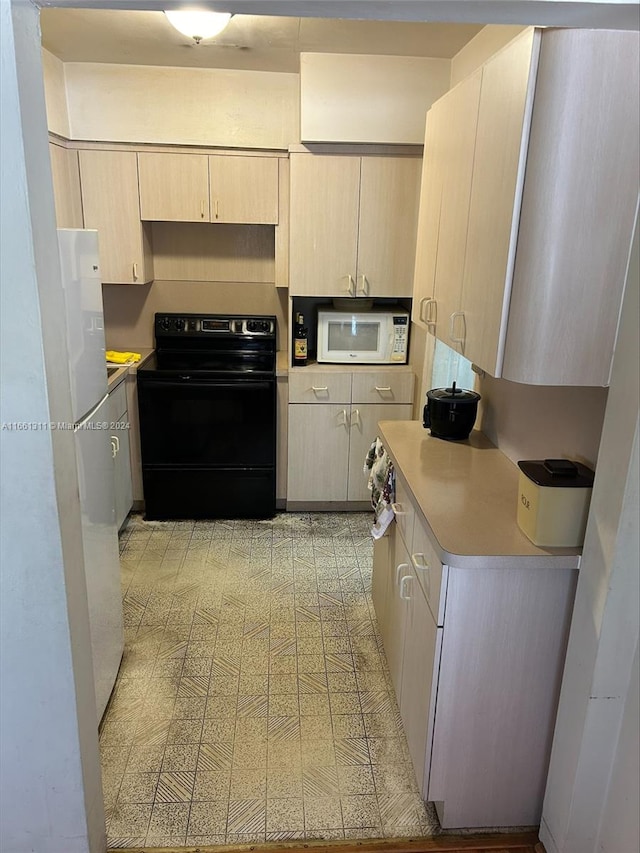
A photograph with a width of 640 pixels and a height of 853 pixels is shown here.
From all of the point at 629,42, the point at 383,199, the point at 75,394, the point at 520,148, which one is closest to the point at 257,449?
the point at 383,199

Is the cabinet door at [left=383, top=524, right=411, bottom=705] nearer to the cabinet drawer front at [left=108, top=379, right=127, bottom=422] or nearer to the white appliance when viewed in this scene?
the white appliance

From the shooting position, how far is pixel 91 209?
138 inches

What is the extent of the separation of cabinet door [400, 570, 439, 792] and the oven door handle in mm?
1758

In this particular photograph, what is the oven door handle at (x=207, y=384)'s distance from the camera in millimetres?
3441

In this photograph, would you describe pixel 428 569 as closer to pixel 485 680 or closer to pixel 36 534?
pixel 485 680

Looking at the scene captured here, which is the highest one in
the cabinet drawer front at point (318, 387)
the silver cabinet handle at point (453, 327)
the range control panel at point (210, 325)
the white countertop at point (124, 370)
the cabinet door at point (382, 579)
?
the silver cabinet handle at point (453, 327)

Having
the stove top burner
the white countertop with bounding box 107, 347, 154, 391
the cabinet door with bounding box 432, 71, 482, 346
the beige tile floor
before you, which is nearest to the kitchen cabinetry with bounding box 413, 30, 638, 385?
the cabinet door with bounding box 432, 71, 482, 346

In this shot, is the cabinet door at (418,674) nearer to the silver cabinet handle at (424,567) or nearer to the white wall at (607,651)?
the silver cabinet handle at (424,567)

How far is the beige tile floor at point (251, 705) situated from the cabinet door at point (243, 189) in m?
Answer: 1.86

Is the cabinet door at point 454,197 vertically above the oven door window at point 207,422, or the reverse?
the cabinet door at point 454,197

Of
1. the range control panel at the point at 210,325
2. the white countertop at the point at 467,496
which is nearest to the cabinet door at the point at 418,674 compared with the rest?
the white countertop at the point at 467,496

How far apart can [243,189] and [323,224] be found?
54 centimetres

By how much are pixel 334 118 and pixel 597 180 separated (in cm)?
214

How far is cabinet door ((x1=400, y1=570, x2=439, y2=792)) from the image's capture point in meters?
1.68
